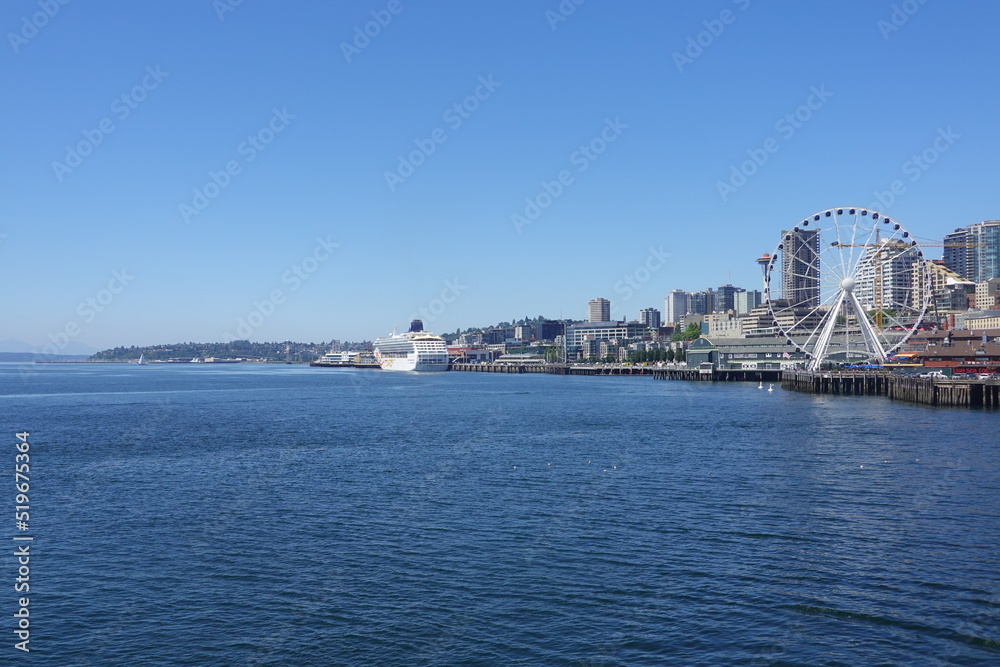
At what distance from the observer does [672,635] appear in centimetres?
1611

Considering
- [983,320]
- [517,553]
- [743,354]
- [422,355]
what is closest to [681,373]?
[743,354]

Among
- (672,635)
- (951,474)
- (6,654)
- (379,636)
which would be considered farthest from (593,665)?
(951,474)

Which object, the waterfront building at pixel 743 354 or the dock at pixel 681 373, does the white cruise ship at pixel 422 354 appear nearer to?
the dock at pixel 681 373

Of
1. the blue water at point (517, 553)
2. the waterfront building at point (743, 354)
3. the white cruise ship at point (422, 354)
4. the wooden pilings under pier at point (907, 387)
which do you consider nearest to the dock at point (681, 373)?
the waterfront building at point (743, 354)

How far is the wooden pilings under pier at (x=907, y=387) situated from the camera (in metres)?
64.8

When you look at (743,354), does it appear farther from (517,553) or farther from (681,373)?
(517,553)

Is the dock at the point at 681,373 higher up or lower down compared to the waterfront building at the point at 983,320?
lower down

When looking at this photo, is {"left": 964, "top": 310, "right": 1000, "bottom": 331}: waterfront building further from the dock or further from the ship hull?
the ship hull

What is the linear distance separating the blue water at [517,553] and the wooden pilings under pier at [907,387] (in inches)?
867

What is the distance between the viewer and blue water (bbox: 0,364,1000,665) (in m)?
16.0

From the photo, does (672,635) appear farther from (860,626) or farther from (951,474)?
(951,474)

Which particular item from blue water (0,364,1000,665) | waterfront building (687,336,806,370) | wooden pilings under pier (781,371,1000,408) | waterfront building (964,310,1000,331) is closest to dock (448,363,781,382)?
waterfront building (687,336,806,370)

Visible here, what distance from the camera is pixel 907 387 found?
2891 inches

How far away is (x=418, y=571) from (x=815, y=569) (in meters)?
9.89
